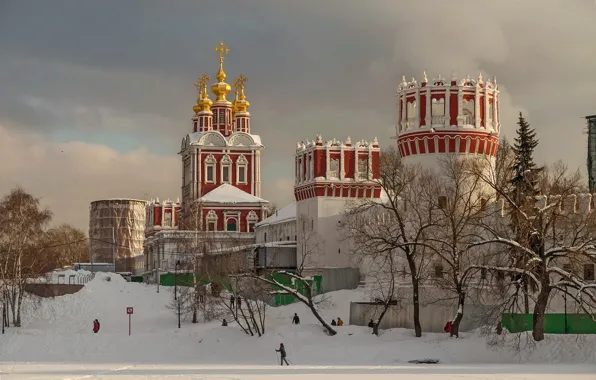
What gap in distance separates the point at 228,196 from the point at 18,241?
131 feet

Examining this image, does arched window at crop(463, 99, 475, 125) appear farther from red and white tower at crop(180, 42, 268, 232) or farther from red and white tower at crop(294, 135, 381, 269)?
red and white tower at crop(180, 42, 268, 232)

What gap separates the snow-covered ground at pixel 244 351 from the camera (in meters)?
35.7

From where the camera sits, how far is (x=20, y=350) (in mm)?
50875

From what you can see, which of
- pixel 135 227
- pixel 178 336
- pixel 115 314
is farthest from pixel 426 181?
pixel 135 227

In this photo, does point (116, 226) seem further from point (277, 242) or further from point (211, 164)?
point (277, 242)

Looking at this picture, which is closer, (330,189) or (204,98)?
(330,189)

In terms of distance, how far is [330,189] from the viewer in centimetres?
7175

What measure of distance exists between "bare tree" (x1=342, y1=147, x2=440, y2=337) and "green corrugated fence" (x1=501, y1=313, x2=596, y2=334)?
3.98 meters

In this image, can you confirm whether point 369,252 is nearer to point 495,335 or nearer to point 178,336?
point 495,335

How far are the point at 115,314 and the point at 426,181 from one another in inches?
786

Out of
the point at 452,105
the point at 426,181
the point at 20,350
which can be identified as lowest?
the point at 20,350

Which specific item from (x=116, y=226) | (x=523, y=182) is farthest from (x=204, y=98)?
(x=523, y=182)

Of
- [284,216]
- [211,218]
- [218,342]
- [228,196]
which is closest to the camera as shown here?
[218,342]

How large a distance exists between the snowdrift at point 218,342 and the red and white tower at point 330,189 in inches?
312
